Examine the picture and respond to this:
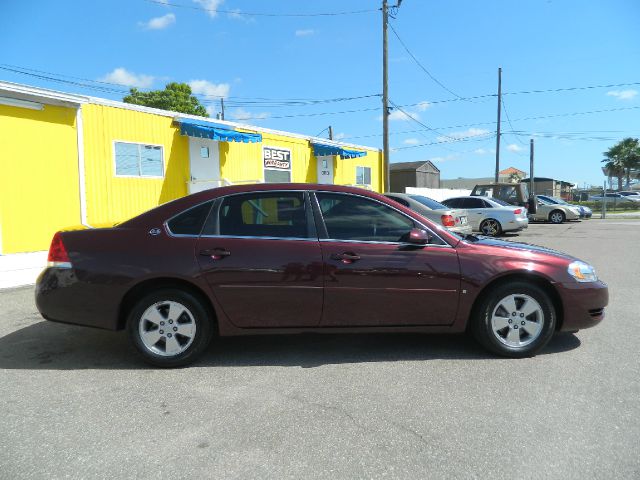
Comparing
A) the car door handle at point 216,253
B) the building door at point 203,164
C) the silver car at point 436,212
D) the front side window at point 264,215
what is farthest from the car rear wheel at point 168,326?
the building door at point 203,164

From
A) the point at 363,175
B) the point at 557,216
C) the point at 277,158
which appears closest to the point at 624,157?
the point at 557,216

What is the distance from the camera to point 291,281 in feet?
12.8

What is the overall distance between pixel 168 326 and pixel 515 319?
296 cm

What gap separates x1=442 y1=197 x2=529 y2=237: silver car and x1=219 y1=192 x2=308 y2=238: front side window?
506 inches

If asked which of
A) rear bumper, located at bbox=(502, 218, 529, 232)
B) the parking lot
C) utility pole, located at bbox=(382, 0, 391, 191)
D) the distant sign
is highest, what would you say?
utility pole, located at bbox=(382, 0, 391, 191)

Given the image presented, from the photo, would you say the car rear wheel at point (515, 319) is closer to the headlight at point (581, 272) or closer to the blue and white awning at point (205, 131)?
the headlight at point (581, 272)

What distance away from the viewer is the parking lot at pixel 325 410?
2580 mm

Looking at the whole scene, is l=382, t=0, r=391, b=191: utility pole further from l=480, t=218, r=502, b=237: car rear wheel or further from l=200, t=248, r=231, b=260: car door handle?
l=200, t=248, r=231, b=260: car door handle

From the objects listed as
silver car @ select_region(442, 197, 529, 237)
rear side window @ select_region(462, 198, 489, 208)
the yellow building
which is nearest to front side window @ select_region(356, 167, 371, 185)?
silver car @ select_region(442, 197, 529, 237)

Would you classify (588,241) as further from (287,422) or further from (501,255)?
(287,422)

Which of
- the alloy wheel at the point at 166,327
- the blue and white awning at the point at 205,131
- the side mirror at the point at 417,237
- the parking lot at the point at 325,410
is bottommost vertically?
the parking lot at the point at 325,410

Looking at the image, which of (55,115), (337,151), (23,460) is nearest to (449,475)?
(23,460)

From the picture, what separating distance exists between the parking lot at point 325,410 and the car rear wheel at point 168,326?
0.52 ft

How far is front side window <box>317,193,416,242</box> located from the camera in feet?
13.2
